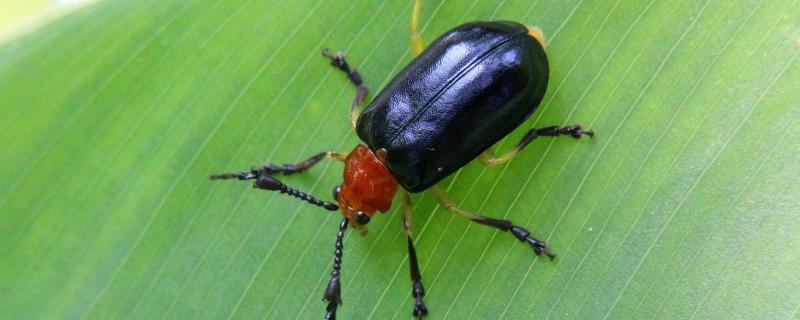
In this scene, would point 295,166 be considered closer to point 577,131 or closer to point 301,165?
point 301,165

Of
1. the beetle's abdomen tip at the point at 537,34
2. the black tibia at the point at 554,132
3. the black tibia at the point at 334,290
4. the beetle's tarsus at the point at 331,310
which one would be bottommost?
the beetle's tarsus at the point at 331,310

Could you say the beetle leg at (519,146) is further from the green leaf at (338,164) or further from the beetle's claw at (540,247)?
the beetle's claw at (540,247)

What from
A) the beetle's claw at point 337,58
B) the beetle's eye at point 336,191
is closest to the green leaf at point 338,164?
the beetle's claw at point 337,58

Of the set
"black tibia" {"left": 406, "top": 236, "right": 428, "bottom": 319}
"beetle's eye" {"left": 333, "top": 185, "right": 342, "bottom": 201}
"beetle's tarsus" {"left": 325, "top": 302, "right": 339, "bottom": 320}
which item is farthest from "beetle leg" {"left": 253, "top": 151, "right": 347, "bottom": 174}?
"beetle's tarsus" {"left": 325, "top": 302, "right": 339, "bottom": 320}

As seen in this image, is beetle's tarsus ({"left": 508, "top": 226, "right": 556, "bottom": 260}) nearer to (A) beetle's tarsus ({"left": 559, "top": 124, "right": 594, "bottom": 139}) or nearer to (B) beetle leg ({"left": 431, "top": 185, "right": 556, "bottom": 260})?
(B) beetle leg ({"left": 431, "top": 185, "right": 556, "bottom": 260})

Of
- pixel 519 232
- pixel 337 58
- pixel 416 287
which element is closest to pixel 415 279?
pixel 416 287

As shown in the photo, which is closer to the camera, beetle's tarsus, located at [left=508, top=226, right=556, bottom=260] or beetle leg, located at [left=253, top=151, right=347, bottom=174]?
beetle's tarsus, located at [left=508, top=226, right=556, bottom=260]

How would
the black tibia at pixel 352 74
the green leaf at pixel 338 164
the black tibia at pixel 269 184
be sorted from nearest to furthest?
the green leaf at pixel 338 164
the black tibia at pixel 269 184
the black tibia at pixel 352 74
